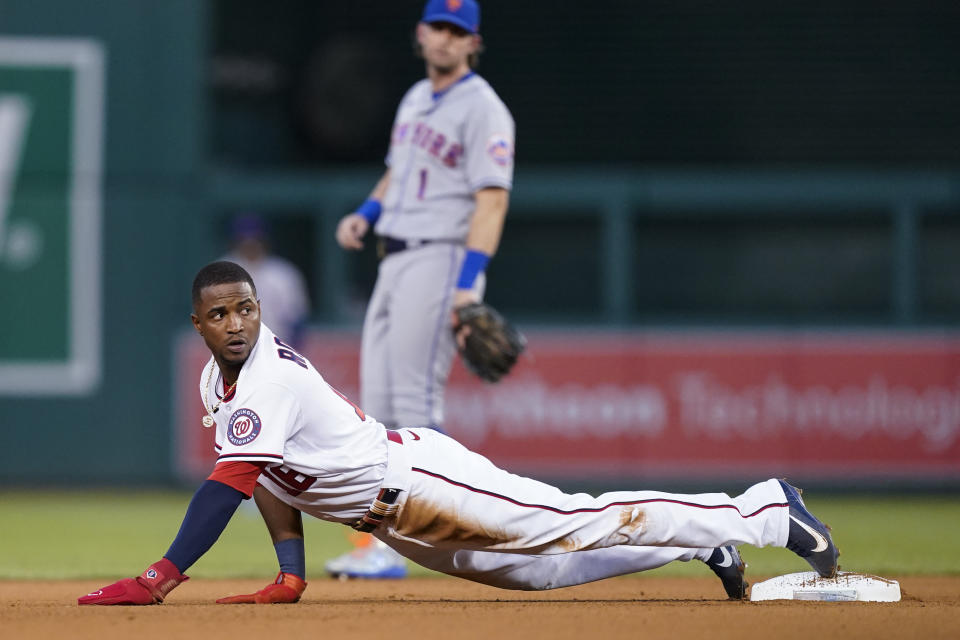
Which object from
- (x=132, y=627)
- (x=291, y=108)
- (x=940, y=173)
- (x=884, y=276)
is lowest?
(x=132, y=627)

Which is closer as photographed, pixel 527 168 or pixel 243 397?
pixel 243 397

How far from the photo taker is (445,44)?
4.96 metres

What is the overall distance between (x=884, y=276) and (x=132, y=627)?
8.20 m

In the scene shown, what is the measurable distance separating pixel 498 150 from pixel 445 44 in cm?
44

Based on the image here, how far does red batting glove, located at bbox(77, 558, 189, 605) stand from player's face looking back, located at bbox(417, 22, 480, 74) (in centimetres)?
213

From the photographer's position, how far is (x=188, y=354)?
385 inches

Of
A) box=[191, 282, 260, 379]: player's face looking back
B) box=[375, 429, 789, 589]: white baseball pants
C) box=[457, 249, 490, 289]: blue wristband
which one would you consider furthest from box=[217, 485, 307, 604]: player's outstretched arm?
box=[457, 249, 490, 289]: blue wristband

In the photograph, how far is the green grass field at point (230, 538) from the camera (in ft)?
18.9

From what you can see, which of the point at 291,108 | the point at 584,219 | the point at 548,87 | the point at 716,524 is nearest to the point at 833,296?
the point at 584,219

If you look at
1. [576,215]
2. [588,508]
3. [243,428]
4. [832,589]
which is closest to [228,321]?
[243,428]

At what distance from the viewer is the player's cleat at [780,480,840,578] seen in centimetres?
404

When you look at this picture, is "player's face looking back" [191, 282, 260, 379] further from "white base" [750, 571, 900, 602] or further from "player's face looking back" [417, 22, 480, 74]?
"white base" [750, 571, 900, 602]

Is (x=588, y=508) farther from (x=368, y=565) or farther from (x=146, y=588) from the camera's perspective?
(x=368, y=565)

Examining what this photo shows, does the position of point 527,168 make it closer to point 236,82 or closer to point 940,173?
point 236,82
